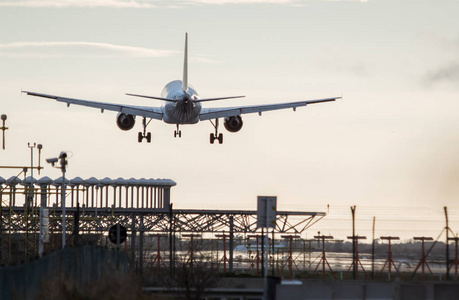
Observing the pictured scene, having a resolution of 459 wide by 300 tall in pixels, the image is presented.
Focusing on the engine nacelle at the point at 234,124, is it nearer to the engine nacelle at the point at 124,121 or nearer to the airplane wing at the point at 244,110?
the airplane wing at the point at 244,110

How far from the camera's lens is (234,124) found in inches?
2938

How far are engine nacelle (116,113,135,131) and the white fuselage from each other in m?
2.98

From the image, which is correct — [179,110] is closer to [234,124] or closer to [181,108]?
[181,108]

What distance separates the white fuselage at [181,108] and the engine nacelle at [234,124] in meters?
2.64

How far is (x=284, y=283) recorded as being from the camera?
3091cm

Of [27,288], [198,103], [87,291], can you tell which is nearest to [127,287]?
[87,291]

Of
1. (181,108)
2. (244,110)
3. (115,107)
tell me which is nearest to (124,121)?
(115,107)

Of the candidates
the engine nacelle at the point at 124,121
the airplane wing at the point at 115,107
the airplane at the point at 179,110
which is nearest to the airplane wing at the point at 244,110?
the airplane at the point at 179,110

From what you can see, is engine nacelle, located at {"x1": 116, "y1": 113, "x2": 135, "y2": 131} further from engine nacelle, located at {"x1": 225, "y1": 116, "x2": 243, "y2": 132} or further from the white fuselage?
engine nacelle, located at {"x1": 225, "y1": 116, "x2": 243, "y2": 132}

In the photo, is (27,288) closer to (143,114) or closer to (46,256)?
(46,256)

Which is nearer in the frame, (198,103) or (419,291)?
(419,291)

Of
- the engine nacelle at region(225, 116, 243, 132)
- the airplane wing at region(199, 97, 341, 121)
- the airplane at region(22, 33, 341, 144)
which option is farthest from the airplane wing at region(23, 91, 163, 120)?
the engine nacelle at region(225, 116, 243, 132)

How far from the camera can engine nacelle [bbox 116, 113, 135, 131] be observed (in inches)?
2879

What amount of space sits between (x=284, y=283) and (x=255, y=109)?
4585 cm
